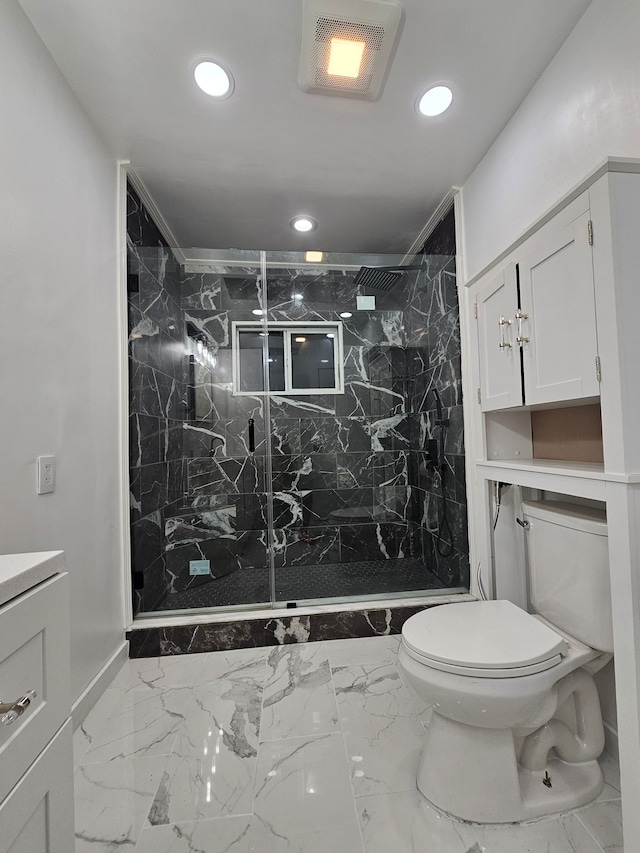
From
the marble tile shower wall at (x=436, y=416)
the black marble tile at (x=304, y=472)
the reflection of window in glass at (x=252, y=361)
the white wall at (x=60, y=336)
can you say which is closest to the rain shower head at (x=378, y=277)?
the marble tile shower wall at (x=436, y=416)

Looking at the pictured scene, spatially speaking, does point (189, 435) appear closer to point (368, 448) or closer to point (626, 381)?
point (368, 448)

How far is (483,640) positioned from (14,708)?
116 cm

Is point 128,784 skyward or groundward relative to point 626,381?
groundward

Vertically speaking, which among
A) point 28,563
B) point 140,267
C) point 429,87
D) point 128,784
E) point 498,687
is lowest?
point 128,784

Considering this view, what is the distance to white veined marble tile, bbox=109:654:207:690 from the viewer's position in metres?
1.78

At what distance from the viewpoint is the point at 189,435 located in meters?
2.77

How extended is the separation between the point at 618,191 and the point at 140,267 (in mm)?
2205

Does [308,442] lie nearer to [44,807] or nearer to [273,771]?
[273,771]

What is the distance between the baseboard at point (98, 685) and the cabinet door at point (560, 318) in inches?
76.1

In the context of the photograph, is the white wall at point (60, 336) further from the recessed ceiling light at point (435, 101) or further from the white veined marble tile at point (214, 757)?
the recessed ceiling light at point (435, 101)

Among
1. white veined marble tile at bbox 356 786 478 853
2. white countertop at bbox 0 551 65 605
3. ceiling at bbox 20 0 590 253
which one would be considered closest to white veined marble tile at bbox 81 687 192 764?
white veined marble tile at bbox 356 786 478 853

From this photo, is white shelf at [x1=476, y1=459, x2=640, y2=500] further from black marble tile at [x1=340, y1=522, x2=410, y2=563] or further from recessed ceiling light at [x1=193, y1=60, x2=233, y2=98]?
recessed ceiling light at [x1=193, y1=60, x2=233, y2=98]

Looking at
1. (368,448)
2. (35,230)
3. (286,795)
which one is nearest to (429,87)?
(35,230)

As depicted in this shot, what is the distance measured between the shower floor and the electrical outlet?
1101 millimetres
